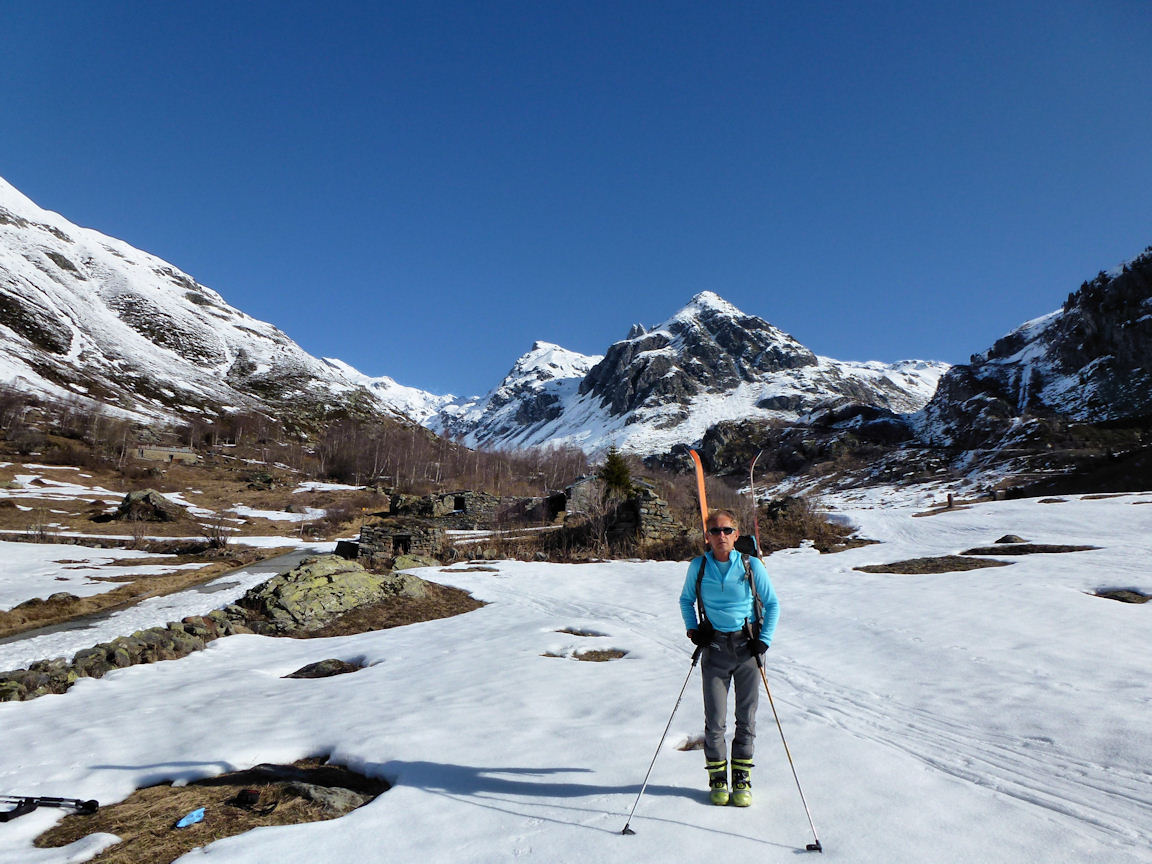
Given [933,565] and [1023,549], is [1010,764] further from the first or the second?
[1023,549]

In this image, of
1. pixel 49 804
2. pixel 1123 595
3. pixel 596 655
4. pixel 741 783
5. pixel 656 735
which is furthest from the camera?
pixel 1123 595

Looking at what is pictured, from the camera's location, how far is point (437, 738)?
594cm

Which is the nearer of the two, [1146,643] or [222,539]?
[1146,643]

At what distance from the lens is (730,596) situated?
4.55m

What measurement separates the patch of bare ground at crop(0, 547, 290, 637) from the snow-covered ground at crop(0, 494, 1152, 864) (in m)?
8.74

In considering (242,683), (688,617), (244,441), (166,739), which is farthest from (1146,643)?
(244,441)

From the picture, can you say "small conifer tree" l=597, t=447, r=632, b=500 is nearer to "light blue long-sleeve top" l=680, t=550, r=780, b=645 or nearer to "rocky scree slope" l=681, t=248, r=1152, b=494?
"light blue long-sleeve top" l=680, t=550, r=780, b=645

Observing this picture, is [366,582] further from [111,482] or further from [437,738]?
[111,482]

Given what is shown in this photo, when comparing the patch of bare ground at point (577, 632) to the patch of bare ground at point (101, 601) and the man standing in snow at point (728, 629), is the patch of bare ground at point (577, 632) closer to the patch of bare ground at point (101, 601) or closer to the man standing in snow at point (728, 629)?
the man standing in snow at point (728, 629)

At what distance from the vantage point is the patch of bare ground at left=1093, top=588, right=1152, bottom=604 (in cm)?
1040

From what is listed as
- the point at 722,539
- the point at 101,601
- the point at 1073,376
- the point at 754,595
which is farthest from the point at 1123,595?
the point at 1073,376

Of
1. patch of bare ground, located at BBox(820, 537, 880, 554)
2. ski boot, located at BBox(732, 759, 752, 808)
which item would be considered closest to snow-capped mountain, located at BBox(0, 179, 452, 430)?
patch of bare ground, located at BBox(820, 537, 880, 554)

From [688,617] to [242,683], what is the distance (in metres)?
8.16

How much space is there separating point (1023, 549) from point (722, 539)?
18.6 meters
